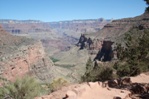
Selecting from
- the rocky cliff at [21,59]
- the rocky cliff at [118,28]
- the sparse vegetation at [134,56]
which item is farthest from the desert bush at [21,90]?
the rocky cliff at [118,28]

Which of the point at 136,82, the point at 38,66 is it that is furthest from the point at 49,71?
the point at 136,82

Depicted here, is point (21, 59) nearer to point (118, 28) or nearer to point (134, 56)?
point (134, 56)

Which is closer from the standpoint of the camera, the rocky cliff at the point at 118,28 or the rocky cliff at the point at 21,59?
the rocky cliff at the point at 21,59

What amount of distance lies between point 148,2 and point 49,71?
9593cm

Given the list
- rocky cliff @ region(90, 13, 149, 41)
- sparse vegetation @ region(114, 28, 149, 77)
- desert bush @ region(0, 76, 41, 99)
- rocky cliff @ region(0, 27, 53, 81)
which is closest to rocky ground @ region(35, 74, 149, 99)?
desert bush @ region(0, 76, 41, 99)

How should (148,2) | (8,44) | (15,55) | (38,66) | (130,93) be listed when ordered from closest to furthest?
1. (130,93)
2. (148,2)
3. (15,55)
4. (8,44)
5. (38,66)

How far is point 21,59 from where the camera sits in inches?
3871

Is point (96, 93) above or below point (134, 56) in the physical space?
below

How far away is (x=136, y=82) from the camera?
2397 centimetres

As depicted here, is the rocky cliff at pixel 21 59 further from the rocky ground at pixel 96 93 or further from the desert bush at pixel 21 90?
the rocky ground at pixel 96 93

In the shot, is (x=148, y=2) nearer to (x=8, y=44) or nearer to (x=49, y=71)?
(x=8, y=44)

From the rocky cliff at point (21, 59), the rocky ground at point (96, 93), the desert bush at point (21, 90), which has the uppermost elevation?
the rocky ground at point (96, 93)

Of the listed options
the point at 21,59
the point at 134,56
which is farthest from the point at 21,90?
the point at 21,59

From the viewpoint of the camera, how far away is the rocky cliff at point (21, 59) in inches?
3561
